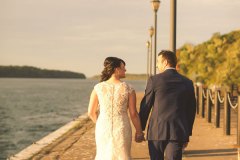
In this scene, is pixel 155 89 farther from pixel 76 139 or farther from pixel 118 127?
pixel 76 139

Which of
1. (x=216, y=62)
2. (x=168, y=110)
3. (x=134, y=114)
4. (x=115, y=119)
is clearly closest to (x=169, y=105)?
(x=168, y=110)

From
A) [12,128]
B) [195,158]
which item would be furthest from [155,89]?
[12,128]

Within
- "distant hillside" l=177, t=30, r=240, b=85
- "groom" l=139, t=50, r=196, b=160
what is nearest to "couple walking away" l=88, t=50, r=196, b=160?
"groom" l=139, t=50, r=196, b=160

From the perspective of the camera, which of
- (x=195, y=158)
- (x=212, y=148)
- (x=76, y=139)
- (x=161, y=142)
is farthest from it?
(x=76, y=139)

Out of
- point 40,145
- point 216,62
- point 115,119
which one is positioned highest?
point 216,62

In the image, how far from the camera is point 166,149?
4.96 meters

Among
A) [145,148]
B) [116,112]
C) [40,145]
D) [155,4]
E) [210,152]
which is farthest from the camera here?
[155,4]

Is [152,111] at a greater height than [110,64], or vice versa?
[110,64]

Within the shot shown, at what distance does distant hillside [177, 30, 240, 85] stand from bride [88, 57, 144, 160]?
91.1ft

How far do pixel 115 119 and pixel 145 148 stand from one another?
17.1ft

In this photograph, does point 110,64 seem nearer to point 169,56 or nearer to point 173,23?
point 169,56

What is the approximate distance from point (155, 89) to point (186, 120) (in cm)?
50

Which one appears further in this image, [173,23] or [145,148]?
[145,148]

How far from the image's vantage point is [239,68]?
31.8m
